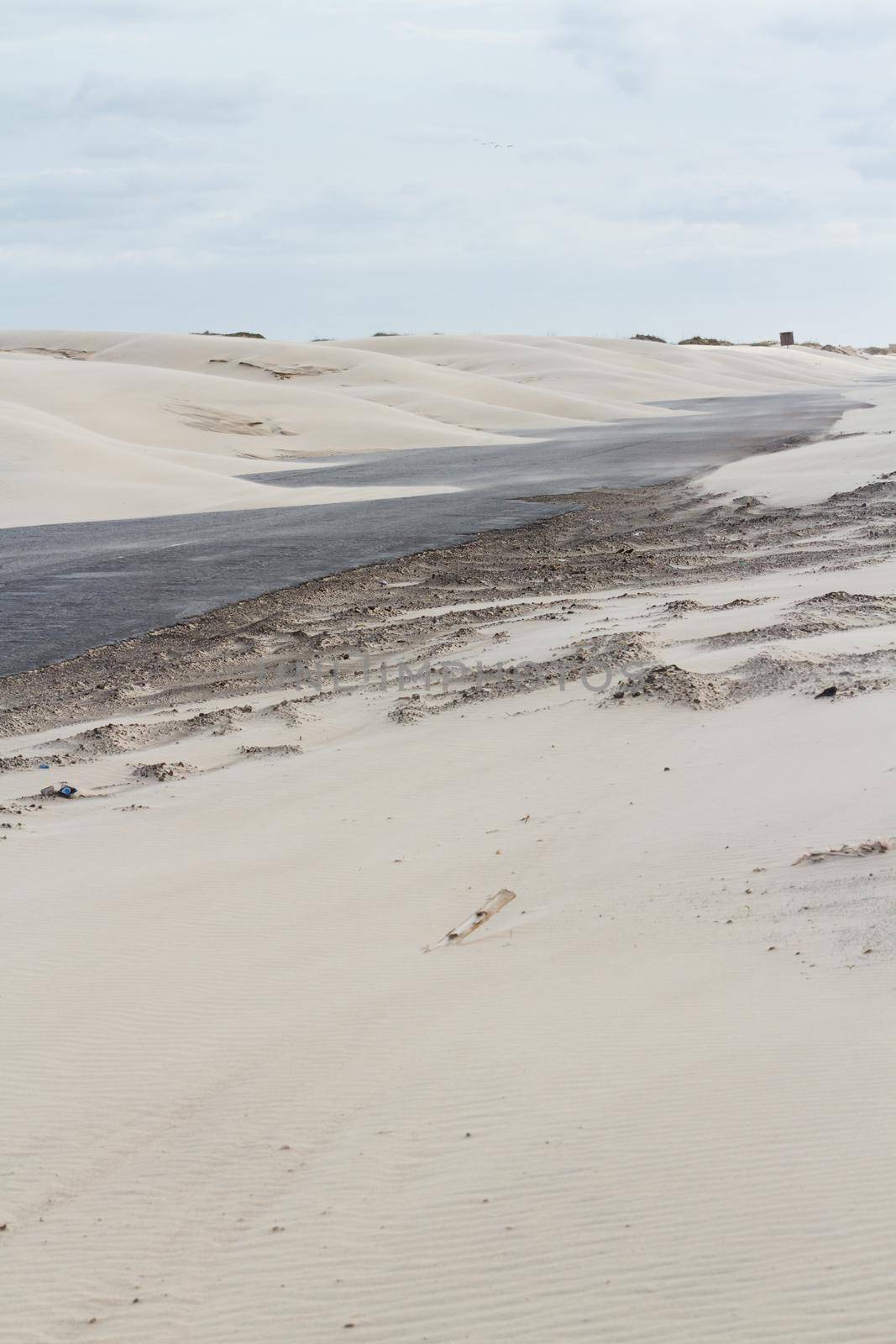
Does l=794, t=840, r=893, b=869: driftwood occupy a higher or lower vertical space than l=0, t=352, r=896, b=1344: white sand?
higher

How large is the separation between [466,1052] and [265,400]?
4798cm

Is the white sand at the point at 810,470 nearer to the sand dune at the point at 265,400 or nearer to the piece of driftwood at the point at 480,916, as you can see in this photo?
the sand dune at the point at 265,400

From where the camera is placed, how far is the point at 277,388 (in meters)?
52.8

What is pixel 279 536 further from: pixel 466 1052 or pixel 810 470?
pixel 466 1052

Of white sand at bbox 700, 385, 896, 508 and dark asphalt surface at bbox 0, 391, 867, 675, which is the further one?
white sand at bbox 700, 385, 896, 508

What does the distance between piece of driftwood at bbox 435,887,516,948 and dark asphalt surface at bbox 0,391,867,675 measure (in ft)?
24.9

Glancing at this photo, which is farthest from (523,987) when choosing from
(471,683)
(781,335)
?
(781,335)

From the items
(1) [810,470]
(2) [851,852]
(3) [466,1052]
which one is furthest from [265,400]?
(3) [466,1052]

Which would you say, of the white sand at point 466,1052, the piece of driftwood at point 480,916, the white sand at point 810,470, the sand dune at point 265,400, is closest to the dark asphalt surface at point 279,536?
the white sand at point 810,470

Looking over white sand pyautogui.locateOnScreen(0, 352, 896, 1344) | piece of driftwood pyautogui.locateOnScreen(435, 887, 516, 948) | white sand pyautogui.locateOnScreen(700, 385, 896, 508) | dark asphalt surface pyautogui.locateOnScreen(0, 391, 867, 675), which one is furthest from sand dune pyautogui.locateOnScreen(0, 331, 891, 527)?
piece of driftwood pyautogui.locateOnScreen(435, 887, 516, 948)

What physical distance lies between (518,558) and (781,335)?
120m

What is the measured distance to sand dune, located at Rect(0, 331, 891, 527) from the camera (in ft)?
96.2

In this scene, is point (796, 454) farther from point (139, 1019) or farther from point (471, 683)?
point (139, 1019)

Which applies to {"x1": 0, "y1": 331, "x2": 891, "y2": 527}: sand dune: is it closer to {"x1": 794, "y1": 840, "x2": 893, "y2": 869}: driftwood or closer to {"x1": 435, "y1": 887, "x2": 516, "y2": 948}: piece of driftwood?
{"x1": 435, "y1": 887, "x2": 516, "y2": 948}: piece of driftwood
